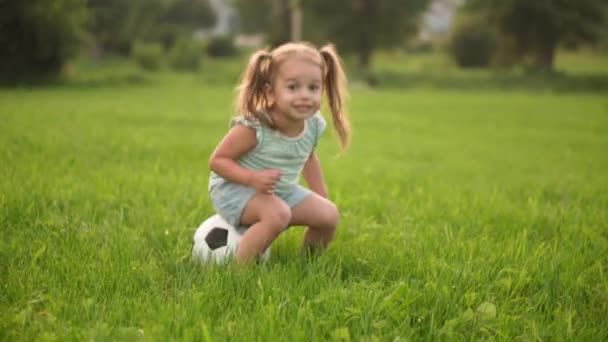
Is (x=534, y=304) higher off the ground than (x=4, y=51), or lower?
lower

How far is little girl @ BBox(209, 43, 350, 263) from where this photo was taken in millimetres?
2836

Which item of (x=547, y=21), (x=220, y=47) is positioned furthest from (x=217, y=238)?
(x=220, y=47)

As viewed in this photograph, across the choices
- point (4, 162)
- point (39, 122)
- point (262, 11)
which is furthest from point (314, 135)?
point (262, 11)

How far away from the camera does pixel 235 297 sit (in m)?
2.39

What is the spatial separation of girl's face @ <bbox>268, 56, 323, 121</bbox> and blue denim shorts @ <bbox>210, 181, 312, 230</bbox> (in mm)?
490

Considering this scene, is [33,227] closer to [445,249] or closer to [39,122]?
[445,249]

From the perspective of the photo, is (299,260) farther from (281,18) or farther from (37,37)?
(281,18)

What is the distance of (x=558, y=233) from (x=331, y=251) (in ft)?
6.13

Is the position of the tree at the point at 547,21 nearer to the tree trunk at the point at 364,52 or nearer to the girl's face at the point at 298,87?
the tree trunk at the point at 364,52

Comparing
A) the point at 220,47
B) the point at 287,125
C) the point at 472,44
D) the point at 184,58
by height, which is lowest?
the point at 287,125

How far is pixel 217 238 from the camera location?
296 centimetres

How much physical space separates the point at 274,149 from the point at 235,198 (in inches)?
14.7

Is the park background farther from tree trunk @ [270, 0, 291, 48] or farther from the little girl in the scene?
tree trunk @ [270, 0, 291, 48]

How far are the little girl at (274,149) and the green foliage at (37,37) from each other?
863 inches
